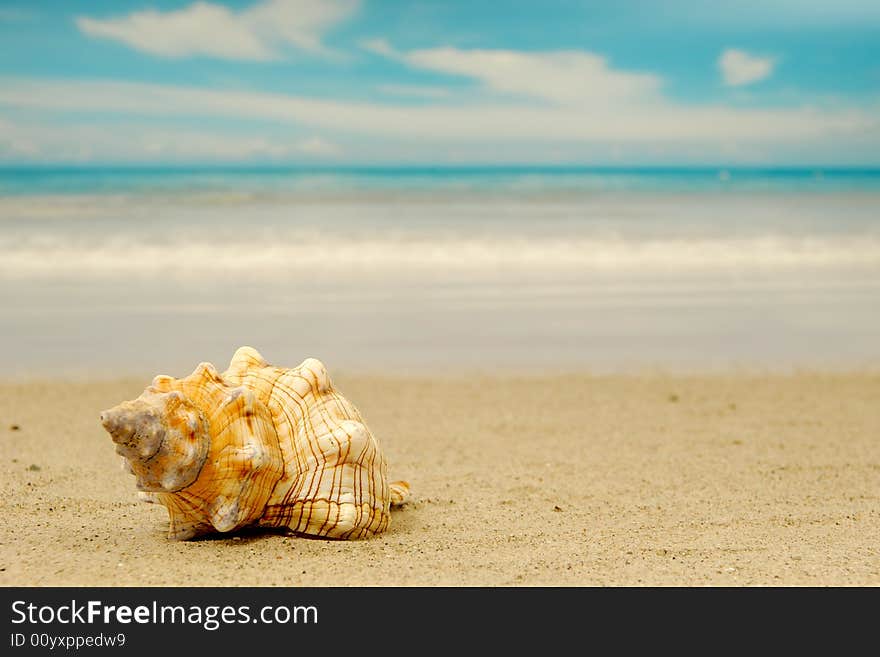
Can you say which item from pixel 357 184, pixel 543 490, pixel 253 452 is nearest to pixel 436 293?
pixel 543 490

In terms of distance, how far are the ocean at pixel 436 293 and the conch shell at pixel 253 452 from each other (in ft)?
10.6

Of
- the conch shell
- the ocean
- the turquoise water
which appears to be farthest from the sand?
the turquoise water

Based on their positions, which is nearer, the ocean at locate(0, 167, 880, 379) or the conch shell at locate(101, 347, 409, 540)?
the conch shell at locate(101, 347, 409, 540)

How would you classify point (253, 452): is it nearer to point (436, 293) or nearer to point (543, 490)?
point (543, 490)

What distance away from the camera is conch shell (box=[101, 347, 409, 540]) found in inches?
100.0

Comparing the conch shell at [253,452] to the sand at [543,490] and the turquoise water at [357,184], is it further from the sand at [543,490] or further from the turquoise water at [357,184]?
the turquoise water at [357,184]

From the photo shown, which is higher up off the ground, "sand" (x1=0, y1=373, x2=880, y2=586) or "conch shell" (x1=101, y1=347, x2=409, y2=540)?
"conch shell" (x1=101, y1=347, x2=409, y2=540)

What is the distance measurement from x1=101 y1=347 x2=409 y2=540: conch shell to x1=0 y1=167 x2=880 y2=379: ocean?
3.24 m

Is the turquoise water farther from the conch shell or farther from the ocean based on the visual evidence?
the conch shell

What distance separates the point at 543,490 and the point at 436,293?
565cm

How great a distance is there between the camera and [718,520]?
329 centimetres
